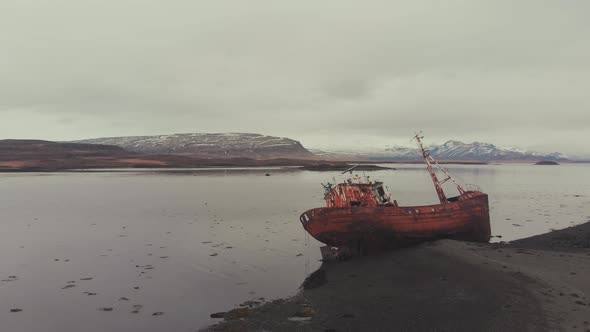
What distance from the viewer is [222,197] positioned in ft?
214

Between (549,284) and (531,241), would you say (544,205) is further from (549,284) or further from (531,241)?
(549,284)

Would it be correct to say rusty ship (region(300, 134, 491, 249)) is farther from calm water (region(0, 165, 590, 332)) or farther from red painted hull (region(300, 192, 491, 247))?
calm water (region(0, 165, 590, 332))

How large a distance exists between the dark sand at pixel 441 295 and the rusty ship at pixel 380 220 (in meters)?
2.03

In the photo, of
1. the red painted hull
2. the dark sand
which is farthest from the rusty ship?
the dark sand

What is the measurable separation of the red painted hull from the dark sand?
77.0 inches

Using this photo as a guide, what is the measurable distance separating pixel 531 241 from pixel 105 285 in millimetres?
29135

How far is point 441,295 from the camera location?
55.7 feet

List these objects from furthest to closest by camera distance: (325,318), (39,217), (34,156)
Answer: (34,156), (39,217), (325,318)

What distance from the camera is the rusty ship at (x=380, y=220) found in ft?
87.0

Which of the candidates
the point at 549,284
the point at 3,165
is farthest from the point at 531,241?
the point at 3,165

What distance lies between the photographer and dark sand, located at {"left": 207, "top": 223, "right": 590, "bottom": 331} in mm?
14227

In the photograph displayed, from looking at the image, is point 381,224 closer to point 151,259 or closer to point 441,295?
point 441,295

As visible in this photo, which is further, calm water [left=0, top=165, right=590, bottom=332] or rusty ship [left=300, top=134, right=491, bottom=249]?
rusty ship [left=300, top=134, right=491, bottom=249]

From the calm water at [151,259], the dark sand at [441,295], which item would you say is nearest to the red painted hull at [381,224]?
the dark sand at [441,295]
